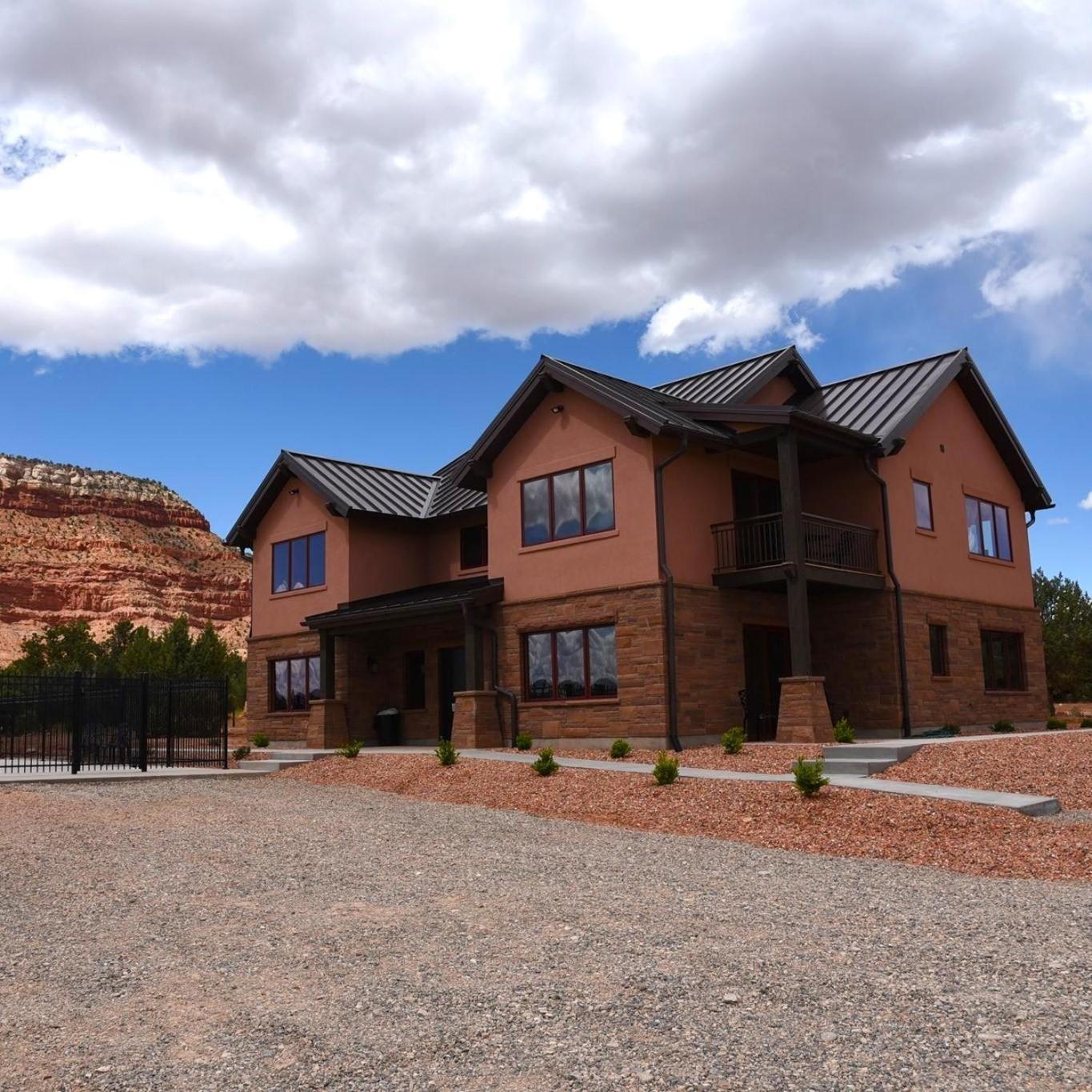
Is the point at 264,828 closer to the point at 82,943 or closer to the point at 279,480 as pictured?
the point at 82,943

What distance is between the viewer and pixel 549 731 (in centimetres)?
2206

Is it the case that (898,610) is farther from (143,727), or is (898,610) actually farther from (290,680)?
(290,680)

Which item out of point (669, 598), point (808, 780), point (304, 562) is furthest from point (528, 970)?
point (304, 562)

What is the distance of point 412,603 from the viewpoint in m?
24.0

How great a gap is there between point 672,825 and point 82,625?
49.3 metres

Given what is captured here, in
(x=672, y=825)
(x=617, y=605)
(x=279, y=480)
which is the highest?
(x=279, y=480)

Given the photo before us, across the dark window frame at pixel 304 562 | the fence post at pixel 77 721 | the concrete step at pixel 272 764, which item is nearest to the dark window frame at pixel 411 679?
the dark window frame at pixel 304 562

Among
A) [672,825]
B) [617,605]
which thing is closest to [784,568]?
[617,605]

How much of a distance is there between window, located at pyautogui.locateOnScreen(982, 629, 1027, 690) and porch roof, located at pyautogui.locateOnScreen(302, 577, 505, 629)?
11.3 meters

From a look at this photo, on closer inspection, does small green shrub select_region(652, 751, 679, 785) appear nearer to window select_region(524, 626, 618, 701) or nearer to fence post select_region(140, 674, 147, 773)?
window select_region(524, 626, 618, 701)

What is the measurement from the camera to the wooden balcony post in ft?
65.2

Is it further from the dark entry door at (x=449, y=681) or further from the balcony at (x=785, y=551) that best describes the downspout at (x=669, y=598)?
the dark entry door at (x=449, y=681)

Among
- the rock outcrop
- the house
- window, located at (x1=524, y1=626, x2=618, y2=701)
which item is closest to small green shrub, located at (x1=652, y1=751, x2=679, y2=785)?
the house

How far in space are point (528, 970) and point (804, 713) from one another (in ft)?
44.6
